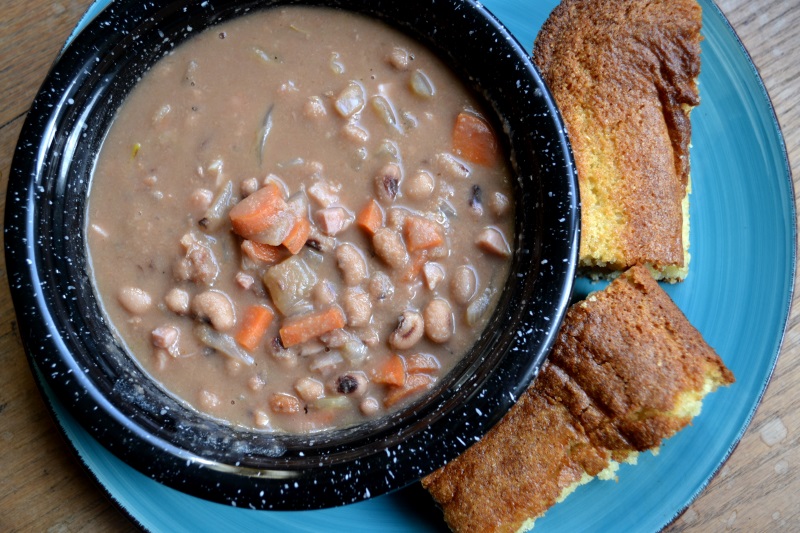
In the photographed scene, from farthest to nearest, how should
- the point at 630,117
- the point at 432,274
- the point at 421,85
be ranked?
the point at 630,117
the point at 421,85
the point at 432,274

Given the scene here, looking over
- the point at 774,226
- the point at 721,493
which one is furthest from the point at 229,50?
the point at 721,493

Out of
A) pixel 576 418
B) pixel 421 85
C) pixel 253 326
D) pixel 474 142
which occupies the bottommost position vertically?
pixel 576 418

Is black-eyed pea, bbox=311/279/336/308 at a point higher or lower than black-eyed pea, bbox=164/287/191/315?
higher

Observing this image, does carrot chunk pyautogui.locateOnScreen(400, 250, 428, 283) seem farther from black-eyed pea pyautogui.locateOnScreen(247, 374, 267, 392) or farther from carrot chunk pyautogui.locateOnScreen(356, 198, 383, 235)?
black-eyed pea pyautogui.locateOnScreen(247, 374, 267, 392)

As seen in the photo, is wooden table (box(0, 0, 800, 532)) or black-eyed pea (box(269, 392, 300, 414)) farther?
wooden table (box(0, 0, 800, 532))

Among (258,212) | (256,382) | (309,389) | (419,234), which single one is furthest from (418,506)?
(258,212)

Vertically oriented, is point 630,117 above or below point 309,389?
above

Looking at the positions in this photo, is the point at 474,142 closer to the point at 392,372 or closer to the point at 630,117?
the point at 630,117

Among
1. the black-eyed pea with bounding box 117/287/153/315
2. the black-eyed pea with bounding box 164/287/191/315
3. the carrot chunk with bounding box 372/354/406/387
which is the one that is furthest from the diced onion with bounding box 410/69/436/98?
the black-eyed pea with bounding box 117/287/153/315
